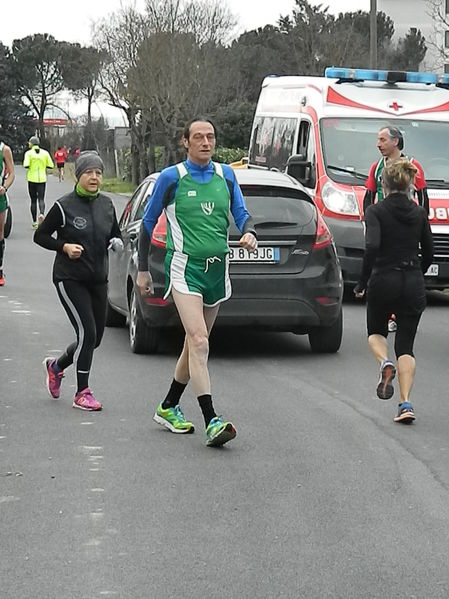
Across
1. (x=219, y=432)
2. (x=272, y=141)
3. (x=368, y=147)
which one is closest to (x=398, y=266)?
(x=219, y=432)

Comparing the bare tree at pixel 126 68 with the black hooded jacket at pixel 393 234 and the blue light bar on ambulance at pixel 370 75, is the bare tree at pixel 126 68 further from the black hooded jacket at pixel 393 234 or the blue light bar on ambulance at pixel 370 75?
the black hooded jacket at pixel 393 234

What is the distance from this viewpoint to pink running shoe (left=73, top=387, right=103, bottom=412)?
8.97 m

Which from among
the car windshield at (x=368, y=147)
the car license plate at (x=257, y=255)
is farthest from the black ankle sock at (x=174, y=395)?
the car windshield at (x=368, y=147)

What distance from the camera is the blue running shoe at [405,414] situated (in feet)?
28.5

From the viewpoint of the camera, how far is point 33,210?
28250 millimetres

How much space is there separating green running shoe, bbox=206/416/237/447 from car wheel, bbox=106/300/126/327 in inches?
201

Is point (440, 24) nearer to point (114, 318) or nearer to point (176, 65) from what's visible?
point (176, 65)

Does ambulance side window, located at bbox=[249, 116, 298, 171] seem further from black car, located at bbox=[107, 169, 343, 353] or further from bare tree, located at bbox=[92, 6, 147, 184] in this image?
bare tree, located at bbox=[92, 6, 147, 184]

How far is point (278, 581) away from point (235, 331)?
750cm

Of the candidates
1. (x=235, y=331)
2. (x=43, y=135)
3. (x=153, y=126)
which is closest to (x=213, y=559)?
(x=235, y=331)

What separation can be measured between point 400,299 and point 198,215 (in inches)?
65.4

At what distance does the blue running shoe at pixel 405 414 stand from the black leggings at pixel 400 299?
38cm

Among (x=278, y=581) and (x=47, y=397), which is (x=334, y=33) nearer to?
(x=47, y=397)

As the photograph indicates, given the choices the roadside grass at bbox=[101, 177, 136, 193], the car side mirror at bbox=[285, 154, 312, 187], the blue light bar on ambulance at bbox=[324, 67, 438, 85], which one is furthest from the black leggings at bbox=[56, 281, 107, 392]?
the roadside grass at bbox=[101, 177, 136, 193]
